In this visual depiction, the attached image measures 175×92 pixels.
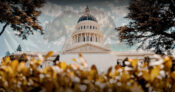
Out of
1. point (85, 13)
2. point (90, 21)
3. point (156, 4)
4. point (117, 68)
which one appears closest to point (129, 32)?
point (156, 4)

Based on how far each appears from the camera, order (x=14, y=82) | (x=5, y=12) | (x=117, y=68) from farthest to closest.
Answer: (x=5, y=12) → (x=117, y=68) → (x=14, y=82)

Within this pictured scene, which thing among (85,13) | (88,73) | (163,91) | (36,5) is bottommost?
(163,91)

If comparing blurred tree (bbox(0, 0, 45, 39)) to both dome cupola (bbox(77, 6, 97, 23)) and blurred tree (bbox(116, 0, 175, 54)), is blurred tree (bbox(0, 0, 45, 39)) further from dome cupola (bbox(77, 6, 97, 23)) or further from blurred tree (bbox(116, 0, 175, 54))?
dome cupola (bbox(77, 6, 97, 23))

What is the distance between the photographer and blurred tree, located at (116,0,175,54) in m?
11.4

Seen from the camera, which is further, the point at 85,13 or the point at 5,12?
the point at 85,13

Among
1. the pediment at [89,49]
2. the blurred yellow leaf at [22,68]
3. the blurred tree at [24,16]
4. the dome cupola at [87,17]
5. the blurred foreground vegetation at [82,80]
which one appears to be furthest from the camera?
the dome cupola at [87,17]

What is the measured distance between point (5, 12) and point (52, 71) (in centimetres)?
1040

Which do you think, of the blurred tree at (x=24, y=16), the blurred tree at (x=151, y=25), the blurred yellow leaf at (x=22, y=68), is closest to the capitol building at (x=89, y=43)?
the blurred tree at (x=151, y=25)

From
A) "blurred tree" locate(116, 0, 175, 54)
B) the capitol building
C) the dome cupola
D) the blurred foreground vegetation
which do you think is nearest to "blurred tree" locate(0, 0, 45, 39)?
"blurred tree" locate(116, 0, 175, 54)

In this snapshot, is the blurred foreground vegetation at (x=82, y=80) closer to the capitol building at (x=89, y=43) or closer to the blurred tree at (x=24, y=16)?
the blurred tree at (x=24, y=16)

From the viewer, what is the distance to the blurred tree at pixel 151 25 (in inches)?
447

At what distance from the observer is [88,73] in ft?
3.87

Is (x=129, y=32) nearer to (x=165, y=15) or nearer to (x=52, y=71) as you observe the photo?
(x=165, y=15)

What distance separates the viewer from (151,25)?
11.5m
